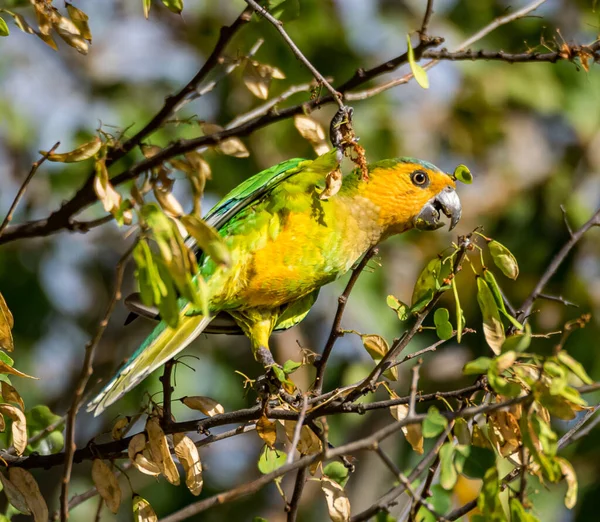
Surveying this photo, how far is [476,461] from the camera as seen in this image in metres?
1.61

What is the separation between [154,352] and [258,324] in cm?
48

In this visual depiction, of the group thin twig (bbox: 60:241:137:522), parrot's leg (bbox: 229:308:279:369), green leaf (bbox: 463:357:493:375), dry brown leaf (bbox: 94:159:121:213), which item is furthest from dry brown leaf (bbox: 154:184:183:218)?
parrot's leg (bbox: 229:308:279:369)

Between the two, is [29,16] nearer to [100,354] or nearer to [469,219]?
[100,354]

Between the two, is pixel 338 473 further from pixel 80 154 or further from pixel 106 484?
pixel 80 154

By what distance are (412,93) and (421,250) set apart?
1085 mm

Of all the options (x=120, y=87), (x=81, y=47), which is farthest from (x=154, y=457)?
(x=120, y=87)

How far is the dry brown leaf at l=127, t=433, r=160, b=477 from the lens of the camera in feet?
6.70

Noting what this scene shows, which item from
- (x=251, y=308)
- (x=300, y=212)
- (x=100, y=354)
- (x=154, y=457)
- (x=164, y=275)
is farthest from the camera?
(x=100, y=354)

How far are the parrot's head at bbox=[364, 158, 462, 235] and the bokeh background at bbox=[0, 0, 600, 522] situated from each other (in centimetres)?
119

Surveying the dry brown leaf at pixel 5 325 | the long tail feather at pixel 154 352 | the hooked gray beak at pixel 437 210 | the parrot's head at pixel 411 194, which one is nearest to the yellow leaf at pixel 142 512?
the dry brown leaf at pixel 5 325

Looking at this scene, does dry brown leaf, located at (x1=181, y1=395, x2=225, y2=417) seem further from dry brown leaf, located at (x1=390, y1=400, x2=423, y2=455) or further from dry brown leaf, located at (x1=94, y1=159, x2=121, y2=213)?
dry brown leaf, located at (x1=94, y1=159, x2=121, y2=213)

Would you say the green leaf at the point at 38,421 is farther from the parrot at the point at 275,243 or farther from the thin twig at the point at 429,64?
the thin twig at the point at 429,64

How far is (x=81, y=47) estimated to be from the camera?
2090 millimetres

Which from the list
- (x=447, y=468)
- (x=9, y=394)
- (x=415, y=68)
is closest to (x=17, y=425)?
(x=9, y=394)
